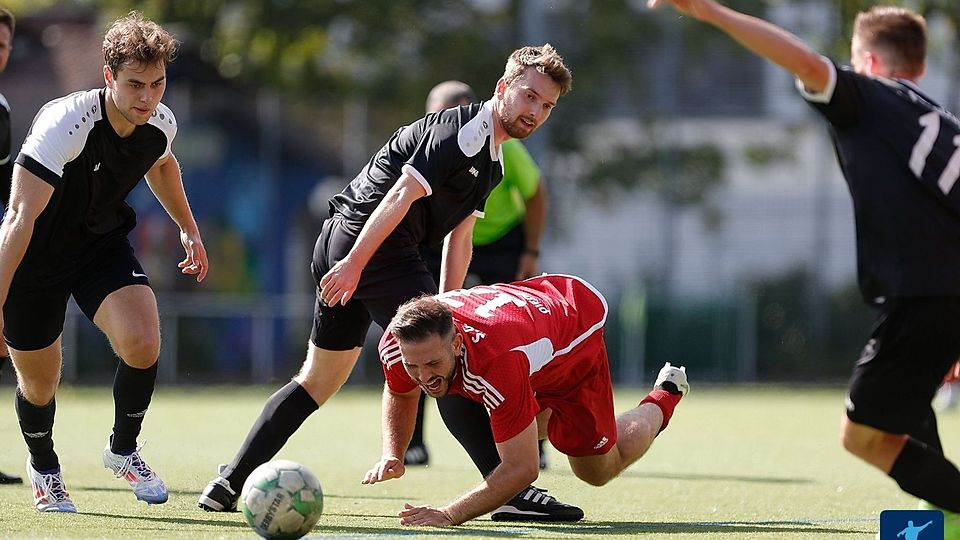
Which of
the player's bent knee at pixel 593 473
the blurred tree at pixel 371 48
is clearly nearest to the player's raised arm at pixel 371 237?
the player's bent knee at pixel 593 473

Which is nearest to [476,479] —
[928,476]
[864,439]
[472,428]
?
[472,428]

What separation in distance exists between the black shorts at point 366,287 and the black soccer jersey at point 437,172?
2.8 inches

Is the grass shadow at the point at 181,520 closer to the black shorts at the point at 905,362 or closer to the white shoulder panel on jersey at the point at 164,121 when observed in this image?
the white shoulder panel on jersey at the point at 164,121

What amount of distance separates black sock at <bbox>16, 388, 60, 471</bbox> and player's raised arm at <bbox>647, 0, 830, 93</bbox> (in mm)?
3483

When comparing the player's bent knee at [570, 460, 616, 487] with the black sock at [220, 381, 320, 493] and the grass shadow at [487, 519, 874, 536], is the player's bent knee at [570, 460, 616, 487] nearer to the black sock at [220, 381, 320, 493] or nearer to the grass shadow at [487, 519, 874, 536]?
the grass shadow at [487, 519, 874, 536]

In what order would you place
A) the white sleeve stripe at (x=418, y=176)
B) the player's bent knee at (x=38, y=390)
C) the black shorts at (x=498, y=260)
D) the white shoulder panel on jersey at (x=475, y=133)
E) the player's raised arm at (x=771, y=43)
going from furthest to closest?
the black shorts at (x=498, y=260) → the player's bent knee at (x=38, y=390) → the white shoulder panel on jersey at (x=475, y=133) → the white sleeve stripe at (x=418, y=176) → the player's raised arm at (x=771, y=43)

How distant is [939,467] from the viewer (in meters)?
5.18

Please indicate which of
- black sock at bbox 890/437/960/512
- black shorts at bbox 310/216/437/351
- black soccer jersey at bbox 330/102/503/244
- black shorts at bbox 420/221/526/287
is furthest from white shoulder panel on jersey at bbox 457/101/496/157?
black shorts at bbox 420/221/526/287

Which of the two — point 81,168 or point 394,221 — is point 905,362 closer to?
point 394,221

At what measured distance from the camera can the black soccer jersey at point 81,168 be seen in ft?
19.8

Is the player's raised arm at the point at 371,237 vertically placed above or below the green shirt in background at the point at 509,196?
above

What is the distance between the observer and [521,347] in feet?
18.9

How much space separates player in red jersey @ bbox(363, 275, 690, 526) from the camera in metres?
5.60

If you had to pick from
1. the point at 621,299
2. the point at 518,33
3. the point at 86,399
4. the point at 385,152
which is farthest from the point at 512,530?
the point at 518,33
